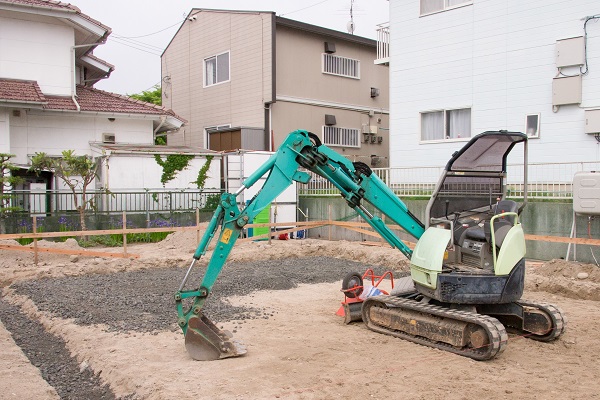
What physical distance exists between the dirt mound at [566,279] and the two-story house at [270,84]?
12.2 metres

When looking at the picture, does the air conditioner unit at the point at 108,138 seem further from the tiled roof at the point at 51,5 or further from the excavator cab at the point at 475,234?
the excavator cab at the point at 475,234

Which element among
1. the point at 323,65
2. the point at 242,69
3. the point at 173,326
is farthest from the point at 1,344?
the point at 323,65

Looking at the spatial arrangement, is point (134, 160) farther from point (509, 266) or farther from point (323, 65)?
point (509, 266)

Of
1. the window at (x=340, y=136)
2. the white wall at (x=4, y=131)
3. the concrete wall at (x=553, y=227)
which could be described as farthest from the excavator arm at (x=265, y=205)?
the window at (x=340, y=136)

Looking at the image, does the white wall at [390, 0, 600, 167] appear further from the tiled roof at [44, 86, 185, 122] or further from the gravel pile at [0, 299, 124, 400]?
the gravel pile at [0, 299, 124, 400]

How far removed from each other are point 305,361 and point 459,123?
40.5ft

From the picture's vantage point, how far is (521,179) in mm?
15500

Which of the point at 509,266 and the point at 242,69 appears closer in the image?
the point at 509,266

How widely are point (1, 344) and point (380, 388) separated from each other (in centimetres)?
489

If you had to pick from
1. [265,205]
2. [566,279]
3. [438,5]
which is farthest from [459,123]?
[265,205]

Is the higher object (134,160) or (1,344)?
(134,160)

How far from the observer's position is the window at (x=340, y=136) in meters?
24.4

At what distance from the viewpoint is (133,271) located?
13812 mm

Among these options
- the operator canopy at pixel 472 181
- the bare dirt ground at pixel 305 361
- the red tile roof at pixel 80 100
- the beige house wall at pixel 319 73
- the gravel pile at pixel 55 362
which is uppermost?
the beige house wall at pixel 319 73
